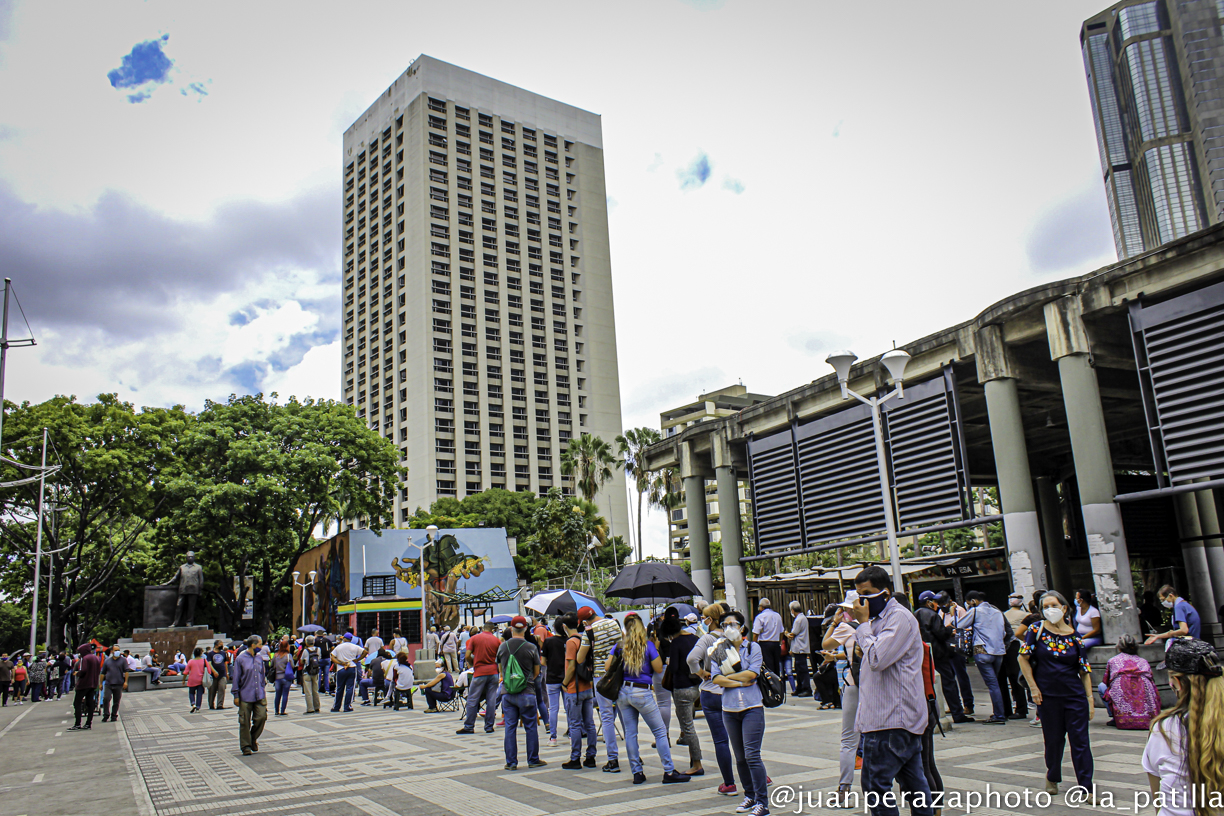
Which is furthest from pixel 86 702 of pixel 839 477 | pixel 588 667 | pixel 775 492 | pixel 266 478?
pixel 266 478

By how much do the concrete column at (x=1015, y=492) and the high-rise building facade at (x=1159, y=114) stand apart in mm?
114835

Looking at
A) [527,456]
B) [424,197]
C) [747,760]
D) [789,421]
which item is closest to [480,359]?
[527,456]

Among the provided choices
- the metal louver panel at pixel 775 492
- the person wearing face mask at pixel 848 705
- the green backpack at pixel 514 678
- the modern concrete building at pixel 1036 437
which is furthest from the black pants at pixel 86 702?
the person wearing face mask at pixel 848 705

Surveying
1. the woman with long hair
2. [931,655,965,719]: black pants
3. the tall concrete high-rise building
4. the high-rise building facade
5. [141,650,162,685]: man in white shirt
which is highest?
the high-rise building facade

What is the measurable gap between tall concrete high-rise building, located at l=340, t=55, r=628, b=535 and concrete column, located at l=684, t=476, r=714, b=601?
62.2 metres

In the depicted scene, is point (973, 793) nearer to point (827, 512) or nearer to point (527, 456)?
point (827, 512)

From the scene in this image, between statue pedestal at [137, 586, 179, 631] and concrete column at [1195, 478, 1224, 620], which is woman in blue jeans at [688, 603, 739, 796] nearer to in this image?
concrete column at [1195, 478, 1224, 620]

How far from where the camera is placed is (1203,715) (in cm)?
355

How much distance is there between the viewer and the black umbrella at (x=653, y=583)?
45.3 feet

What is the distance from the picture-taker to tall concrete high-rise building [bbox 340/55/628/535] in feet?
296

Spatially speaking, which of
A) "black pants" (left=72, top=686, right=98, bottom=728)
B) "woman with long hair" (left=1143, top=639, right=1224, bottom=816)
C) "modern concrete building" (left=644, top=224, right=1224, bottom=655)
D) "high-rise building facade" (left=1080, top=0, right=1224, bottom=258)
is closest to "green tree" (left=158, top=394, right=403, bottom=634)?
"black pants" (left=72, top=686, right=98, bottom=728)

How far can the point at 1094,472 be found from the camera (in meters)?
14.7

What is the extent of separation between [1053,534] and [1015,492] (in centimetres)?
1661

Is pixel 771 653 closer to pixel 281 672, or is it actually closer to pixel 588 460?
pixel 281 672
